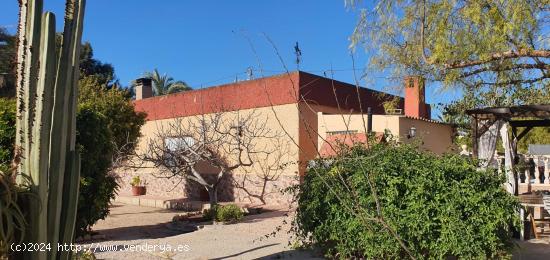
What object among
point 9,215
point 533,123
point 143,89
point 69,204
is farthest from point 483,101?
point 143,89

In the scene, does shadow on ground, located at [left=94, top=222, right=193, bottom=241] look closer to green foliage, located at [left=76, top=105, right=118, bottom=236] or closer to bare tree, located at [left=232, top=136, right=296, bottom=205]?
green foliage, located at [left=76, top=105, right=118, bottom=236]

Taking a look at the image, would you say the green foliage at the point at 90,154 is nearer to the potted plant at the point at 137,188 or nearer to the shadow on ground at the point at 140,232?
the shadow on ground at the point at 140,232

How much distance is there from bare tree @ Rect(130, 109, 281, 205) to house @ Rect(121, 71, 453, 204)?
1.26ft

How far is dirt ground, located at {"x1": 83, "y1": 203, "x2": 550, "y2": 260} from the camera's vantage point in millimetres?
7531

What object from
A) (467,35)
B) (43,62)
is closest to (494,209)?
(467,35)

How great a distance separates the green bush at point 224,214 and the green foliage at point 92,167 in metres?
3.28

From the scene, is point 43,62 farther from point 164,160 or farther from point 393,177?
point 164,160

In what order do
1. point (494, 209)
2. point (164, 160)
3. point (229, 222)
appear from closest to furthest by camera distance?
point (494, 209) → point (229, 222) → point (164, 160)

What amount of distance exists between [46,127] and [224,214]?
9.40 m

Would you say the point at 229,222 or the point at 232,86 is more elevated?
the point at 232,86

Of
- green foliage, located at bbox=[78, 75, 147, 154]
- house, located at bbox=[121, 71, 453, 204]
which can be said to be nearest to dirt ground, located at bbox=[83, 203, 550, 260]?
house, located at bbox=[121, 71, 453, 204]

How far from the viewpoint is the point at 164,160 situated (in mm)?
14352

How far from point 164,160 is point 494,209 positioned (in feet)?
33.5

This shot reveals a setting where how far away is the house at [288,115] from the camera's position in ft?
49.8
